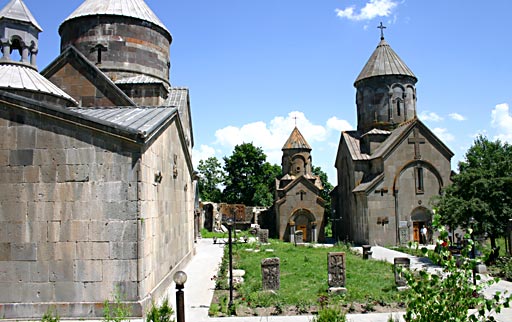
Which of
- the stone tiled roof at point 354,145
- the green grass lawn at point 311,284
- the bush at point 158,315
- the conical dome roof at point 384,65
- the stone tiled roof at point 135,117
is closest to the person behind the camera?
the bush at point 158,315

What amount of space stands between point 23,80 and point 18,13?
1397mm

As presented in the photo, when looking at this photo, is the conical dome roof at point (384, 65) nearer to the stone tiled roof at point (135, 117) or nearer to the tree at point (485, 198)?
the tree at point (485, 198)

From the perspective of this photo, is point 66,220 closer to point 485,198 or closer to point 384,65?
point 485,198

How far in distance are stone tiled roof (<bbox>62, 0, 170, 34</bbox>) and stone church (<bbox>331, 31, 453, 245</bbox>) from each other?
11.1 metres

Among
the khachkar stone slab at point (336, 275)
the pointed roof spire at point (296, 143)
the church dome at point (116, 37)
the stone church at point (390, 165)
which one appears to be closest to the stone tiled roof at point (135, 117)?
the khachkar stone slab at point (336, 275)

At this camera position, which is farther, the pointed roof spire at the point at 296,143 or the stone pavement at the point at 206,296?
the pointed roof spire at the point at 296,143

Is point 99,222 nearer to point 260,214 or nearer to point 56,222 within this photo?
point 56,222

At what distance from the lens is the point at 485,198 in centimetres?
1167

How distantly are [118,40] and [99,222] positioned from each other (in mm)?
8670

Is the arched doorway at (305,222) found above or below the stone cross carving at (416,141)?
below

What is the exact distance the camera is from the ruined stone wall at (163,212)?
6273mm

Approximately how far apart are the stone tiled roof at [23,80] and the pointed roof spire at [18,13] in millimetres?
948

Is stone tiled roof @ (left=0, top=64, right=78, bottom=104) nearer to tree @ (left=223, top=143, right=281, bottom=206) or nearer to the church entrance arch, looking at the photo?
the church entrance arch

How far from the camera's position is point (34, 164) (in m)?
6.27
